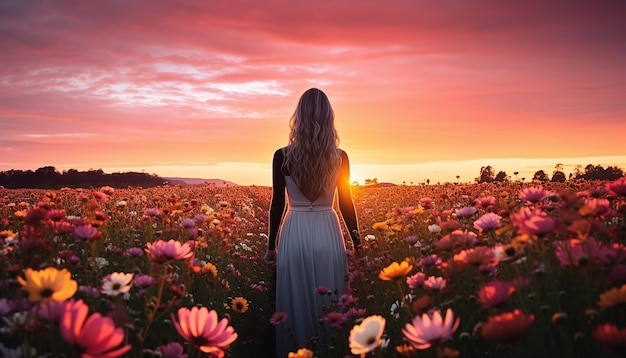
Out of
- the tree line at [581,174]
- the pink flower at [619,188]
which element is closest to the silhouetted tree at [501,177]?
the tree line at [581,174]

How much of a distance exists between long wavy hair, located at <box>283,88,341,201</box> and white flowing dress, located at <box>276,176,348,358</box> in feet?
0.70

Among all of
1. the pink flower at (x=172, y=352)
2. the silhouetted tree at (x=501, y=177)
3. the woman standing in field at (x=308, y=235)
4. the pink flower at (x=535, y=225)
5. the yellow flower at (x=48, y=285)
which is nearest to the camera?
the yellow flower at (x=48, y=285)

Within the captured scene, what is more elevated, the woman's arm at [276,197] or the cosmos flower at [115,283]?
the woman's arm at [276,197]

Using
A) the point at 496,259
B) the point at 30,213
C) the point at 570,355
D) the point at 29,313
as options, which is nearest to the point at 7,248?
the point at 30,213

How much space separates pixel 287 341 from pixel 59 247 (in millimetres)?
2219

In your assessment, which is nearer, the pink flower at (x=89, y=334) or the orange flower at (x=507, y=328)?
the pink flower at (x=89, y=334)

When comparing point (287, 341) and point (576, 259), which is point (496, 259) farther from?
point (287, 341)

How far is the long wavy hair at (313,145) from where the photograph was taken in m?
5.05

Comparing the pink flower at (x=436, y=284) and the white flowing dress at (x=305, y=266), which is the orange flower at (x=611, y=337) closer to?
the pink flower at (x=436, y=284)

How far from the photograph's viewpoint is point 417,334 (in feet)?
6.37

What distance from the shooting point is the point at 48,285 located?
186 cm

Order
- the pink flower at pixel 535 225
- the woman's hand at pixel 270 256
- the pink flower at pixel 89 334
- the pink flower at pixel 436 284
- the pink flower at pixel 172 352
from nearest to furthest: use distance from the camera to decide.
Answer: the pink flower at pixel 89 334
the pink flower at pixel 535 225
the pink flower at pixel 172 352
the pink flower at pixel 436 284
the woman's hand at pixel 270 256

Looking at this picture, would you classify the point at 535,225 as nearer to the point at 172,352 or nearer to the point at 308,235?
the point at 172,352

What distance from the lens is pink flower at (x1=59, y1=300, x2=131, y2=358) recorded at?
1.62 metres
